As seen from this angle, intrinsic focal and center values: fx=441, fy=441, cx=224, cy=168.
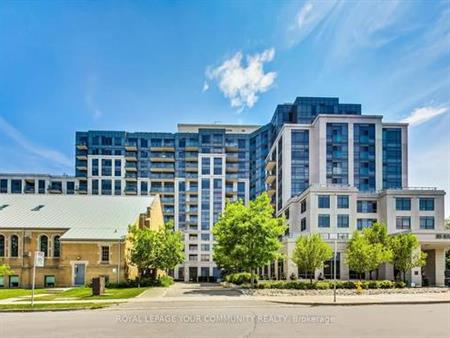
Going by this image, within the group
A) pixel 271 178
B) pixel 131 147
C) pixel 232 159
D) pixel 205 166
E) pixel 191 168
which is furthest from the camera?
pixel 232 159

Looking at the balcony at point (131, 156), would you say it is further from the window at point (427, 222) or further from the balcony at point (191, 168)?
the window at point (427, 222)

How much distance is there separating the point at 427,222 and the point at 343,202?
12500 millimetres

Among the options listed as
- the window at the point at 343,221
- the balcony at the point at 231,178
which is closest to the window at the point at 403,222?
the window at the point at 343,221

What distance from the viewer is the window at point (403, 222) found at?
6188 centimetres

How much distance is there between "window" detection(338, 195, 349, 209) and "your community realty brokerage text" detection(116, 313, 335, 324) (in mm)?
41931

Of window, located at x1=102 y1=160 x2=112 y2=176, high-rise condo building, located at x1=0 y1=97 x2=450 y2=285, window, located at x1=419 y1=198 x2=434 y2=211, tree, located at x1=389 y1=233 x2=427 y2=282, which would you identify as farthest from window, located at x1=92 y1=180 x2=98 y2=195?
tree, located at x1=389 y1=233 x2=427 y2=282

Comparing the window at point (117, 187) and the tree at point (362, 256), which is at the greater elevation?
the window at point (117, 187)

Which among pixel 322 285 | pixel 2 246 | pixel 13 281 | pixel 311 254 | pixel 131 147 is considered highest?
pixel 131 147

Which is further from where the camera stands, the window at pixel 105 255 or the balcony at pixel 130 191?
the balcony at pixel 130 191

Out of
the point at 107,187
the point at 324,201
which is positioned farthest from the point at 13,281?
the point at 107,187

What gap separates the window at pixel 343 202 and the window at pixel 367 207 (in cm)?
581

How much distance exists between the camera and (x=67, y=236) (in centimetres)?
4978

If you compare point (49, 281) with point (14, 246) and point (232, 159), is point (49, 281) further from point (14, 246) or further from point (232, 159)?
point (232, 159)

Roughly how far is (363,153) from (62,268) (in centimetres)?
5631
